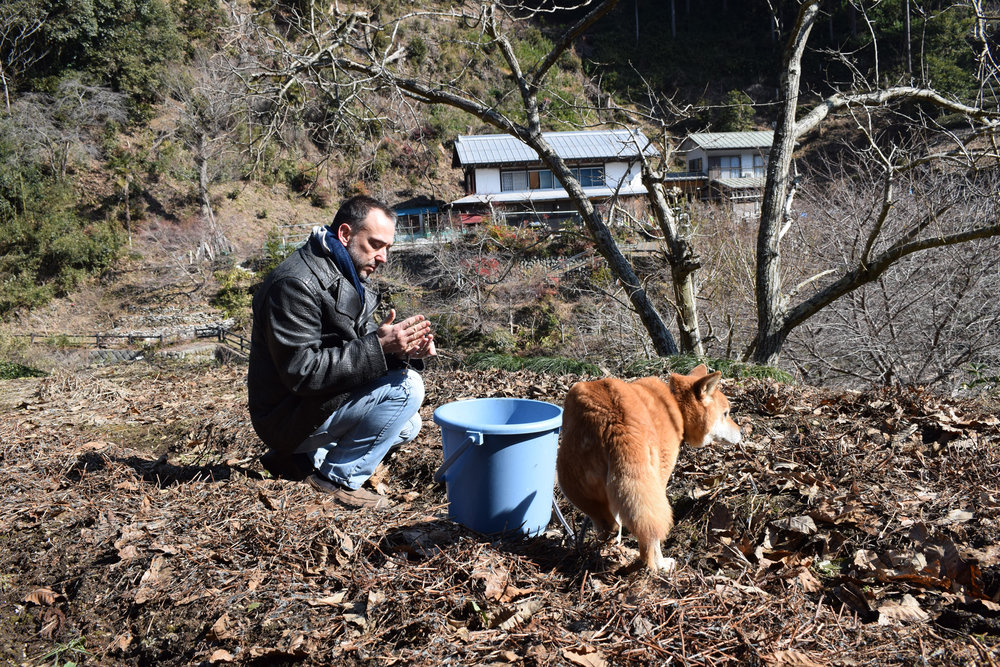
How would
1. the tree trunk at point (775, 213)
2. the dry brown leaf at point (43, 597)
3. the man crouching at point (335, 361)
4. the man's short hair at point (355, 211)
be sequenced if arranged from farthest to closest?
the tree trunk at point (775, 213)
the man's short hair at point (355, 211)
the man crouching at point (335, 361)
the dry brown leaf at point (43, 597)

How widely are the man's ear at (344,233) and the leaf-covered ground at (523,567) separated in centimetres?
→ 142

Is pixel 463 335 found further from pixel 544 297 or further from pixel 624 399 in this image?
pixel 624 399

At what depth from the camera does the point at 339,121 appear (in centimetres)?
649

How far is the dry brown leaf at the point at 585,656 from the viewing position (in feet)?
6.14

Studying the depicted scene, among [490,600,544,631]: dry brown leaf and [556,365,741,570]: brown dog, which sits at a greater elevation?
[556,365,741,570]: brown dog

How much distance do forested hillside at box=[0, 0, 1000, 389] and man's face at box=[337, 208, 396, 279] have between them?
3130 millimetres

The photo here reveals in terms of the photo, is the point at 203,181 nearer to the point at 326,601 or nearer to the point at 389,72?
the point at 389,72

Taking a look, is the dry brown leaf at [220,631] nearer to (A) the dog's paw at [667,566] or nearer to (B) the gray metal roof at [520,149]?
(A) the dog's paw at [667,566]

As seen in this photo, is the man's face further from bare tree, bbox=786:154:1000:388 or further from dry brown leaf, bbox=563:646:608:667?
bare tree, bbox=786:154:1000:388

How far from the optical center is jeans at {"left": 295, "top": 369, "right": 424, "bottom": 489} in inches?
133

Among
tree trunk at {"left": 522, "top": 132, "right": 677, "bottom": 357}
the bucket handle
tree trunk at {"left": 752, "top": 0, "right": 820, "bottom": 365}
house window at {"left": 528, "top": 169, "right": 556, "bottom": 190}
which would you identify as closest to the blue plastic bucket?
the bucket handle

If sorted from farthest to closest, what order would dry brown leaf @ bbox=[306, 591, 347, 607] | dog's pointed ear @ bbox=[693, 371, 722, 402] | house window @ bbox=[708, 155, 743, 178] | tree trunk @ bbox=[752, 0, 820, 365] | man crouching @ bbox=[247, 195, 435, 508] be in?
house window @ bbox=[708, 155, 743, 178]
tree trunk @ bbox=[752, 0, 820, 365]
man crouching @ bbox=[247, 195, 435, 508]
dog's pointed ear @ bbox=[693, 371, 722, 402]
dry brown leaf @ bbox=[306, 591, 347, 607]

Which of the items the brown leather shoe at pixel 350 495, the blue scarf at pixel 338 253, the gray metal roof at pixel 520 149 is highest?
the gray metal roof at pixel 520 149

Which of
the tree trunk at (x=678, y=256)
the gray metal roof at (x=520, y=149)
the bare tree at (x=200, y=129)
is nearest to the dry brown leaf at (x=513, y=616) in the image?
the tree trunk at (x=678, y=256)
